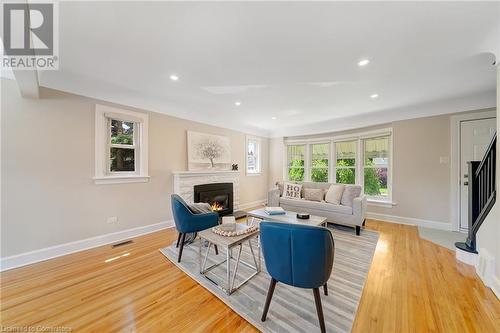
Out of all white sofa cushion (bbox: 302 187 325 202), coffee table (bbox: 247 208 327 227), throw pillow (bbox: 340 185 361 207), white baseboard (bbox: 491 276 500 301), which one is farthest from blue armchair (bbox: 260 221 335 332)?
white sofa cushion (bbox: 302 187 325 202)

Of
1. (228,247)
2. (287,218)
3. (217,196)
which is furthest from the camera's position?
(217,196)

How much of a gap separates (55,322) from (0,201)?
1.82 m

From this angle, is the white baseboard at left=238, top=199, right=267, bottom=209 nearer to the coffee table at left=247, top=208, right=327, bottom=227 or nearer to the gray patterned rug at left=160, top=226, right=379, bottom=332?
the coffee table at left=247, top=208, right=327, bottom=227

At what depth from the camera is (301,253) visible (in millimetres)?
1364

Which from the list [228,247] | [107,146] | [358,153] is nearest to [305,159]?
[358,153]

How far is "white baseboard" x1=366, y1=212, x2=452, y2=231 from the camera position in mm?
3725

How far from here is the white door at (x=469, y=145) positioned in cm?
338

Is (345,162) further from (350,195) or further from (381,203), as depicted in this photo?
(350,195)

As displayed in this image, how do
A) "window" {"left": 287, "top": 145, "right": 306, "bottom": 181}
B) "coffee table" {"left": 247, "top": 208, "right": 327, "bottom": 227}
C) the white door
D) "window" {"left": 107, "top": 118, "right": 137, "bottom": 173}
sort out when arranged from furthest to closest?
1. "window" {"left": 287, "top": 145, "right": 306, "bottom": 181}
2. the white door
3. "window" {"left": 107, "top": 118, "right": 137, "bottom": 173}
4. "coffee table" {"left": 247, "top": 208, "right": 327, "bottom": 227}

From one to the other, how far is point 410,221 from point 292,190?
8.39 feet

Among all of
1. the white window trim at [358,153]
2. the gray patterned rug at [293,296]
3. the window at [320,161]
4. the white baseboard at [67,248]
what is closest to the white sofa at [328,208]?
the gray patterned rug at [293,296]

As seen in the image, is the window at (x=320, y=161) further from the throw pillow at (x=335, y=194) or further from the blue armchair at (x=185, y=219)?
the blue armchair at (x=185, y=219)

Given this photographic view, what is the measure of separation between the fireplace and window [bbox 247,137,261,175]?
125cm

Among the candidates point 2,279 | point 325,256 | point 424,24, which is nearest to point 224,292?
point 325,256
